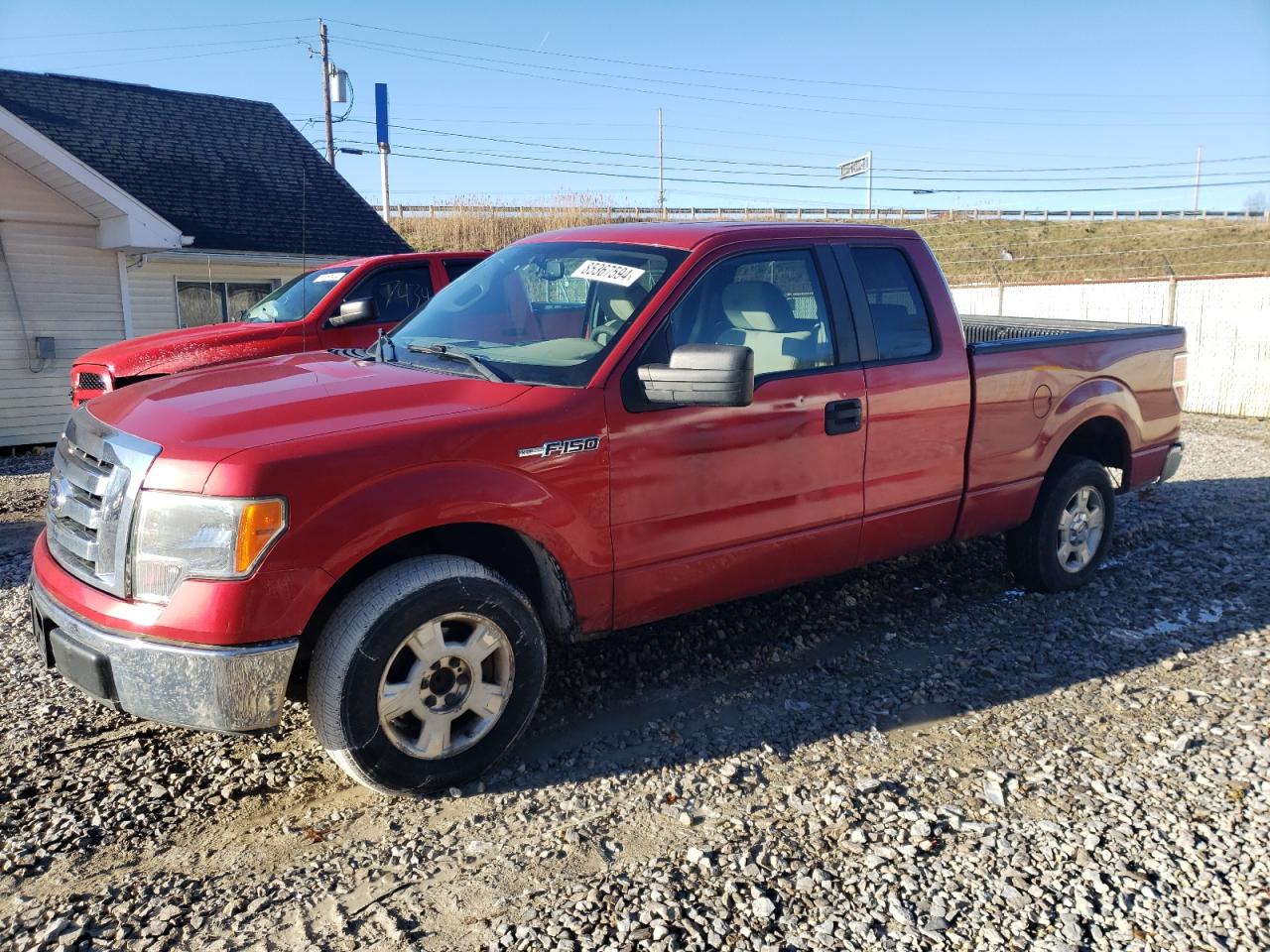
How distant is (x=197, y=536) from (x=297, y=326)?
573cm

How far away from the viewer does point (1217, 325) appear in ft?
45.0

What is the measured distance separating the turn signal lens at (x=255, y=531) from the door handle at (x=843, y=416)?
234 cm

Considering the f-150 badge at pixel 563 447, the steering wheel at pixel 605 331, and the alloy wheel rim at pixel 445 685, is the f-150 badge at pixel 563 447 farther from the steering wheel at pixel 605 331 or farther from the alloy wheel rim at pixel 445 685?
the alloy wheel rim at pixel 445 685

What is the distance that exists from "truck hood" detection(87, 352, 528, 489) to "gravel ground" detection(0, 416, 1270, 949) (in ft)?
4.02

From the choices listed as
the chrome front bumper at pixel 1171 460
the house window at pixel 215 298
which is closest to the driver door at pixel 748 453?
the chrome front bumper at pixel 1171 460

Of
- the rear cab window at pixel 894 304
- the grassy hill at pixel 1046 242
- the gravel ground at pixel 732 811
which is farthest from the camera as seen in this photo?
the grassy hill at pixel 1046 242

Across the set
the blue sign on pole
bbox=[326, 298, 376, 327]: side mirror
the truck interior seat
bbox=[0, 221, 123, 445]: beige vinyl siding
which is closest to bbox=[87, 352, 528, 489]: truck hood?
the truck interior seat

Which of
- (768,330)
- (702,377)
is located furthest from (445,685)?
(768,330)

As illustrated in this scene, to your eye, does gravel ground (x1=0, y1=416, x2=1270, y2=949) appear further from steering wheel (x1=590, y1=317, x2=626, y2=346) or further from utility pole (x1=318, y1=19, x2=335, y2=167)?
utility pole (x1=318, y1=19, x2=335, y2=167)

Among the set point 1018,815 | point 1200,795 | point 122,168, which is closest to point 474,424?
point 1018,815

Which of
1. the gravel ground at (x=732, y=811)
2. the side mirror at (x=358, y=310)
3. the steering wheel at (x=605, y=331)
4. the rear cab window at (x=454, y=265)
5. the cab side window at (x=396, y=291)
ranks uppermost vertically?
the rear cab window at (x=454, y=265)

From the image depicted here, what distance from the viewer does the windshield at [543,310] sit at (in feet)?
12.2

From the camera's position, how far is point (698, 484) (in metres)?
3.76

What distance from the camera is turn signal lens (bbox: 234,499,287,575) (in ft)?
Result: 9.21
